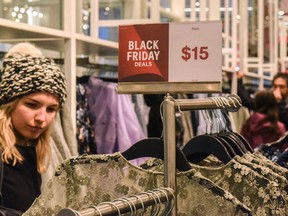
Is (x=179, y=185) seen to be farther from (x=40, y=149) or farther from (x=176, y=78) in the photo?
(x=40, y=149)

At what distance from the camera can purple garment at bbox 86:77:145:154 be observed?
363 cm

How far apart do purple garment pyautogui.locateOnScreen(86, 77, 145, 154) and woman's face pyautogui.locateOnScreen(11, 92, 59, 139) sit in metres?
1.19

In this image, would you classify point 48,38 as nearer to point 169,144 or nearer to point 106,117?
point 106,117

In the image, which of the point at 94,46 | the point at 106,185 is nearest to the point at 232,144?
the point at 106,185

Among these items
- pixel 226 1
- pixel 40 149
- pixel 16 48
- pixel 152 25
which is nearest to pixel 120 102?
pixel 16 48

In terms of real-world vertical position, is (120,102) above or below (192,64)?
below

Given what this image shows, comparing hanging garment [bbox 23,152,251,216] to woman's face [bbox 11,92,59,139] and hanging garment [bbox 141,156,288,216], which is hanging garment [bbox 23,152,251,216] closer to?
hanging garment [bbox 141,156,288,216]

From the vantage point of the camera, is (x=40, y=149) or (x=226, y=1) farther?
(x=226, y=1)

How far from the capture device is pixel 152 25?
1621mm

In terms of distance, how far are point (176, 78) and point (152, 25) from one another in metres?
0.14

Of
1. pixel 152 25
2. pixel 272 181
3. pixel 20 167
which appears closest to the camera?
pixel 272 181

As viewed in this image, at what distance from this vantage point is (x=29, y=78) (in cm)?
240

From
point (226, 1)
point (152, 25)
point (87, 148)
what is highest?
point (226, 1)

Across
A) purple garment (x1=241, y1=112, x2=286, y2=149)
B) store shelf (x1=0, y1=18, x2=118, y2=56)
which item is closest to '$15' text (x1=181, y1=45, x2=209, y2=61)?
store shelf (x1=0, y1=18, x2=118, y2=56)
